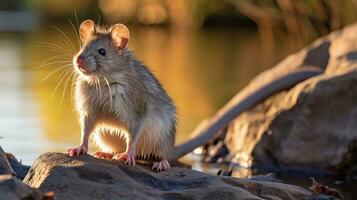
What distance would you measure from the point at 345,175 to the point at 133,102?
13.3 feet

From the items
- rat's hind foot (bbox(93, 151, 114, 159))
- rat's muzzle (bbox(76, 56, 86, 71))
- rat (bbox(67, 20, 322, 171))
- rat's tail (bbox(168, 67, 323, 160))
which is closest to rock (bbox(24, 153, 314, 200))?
rat (bbox(67, 20, 322, 171))

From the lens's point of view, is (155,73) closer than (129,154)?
No

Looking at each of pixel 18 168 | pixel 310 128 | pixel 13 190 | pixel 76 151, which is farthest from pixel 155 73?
pixel 13 190

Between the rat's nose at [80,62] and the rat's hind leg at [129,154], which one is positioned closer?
the rat's nose at [80,62]

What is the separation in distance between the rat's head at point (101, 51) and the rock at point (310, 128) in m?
4.17

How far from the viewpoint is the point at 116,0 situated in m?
48.9

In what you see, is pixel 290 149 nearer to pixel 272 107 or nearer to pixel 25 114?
pixel 272 107

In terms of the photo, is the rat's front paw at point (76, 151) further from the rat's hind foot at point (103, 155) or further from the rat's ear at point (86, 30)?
the rat's ear at point (86, 30)

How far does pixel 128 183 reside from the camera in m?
6.76

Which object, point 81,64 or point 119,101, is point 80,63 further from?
point 119,101

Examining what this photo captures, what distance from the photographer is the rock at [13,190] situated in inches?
218

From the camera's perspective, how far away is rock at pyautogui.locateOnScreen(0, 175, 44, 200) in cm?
553

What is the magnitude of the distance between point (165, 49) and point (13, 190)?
27.3 meters

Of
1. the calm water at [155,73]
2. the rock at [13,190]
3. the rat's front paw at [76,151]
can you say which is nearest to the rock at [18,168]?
the calm water at [155,73]
